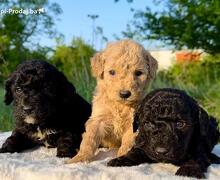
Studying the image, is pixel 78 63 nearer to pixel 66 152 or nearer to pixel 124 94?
pixel 66 152

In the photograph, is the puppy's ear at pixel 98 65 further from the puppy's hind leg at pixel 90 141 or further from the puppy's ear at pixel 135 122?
the puppy's ear at pixel 135 122

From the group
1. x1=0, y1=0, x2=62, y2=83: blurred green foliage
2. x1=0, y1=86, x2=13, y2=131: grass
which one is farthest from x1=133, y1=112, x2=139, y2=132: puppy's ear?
x1=0, y1=0, x2=62, y2=83: blurred green foliage

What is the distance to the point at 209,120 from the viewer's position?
11.6ft

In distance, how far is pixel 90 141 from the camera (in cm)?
366

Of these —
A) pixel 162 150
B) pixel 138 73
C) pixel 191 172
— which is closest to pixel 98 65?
pixel 138 73

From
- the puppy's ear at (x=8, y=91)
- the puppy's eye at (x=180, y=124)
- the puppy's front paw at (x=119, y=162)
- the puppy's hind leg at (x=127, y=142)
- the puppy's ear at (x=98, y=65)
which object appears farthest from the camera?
the puppy's ear at (x=8, y=91)

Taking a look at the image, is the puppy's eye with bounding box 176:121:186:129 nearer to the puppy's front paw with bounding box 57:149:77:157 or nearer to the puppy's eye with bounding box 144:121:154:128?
the puppy's eye with bounding box 144:121:154:128

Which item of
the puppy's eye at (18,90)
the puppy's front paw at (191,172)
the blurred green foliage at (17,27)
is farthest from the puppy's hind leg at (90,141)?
the blurred green foliage at (17,27)

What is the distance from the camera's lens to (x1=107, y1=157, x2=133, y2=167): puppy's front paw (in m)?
3.38

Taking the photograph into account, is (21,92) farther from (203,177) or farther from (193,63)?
(193,63)

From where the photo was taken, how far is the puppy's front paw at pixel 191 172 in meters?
3.14

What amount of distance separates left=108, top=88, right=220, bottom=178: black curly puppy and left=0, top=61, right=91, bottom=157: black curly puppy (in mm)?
642

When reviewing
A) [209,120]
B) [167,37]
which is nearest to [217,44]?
[167,37]

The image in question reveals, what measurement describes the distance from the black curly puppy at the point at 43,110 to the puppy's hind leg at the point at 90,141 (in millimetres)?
210
